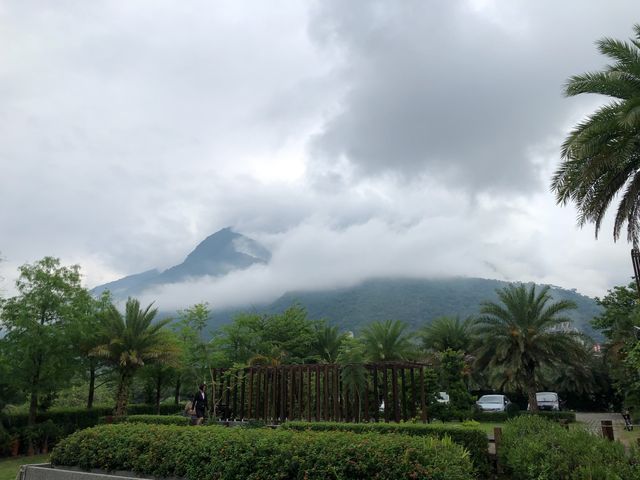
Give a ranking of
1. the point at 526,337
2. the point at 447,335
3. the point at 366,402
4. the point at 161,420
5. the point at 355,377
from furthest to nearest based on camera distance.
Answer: the point at 447,335
the point at 526,337
the point at 161,420
the point at 355,377
the point at 366,402

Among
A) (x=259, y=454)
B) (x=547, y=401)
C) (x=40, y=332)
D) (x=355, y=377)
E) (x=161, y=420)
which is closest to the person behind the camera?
(x=259, y=454)

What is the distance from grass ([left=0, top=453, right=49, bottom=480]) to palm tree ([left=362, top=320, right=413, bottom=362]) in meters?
21.3

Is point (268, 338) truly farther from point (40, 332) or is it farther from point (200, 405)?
point (200, 405)

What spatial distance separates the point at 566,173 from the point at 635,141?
6.36 ft

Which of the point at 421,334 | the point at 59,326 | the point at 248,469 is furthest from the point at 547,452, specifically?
the point at 421,334

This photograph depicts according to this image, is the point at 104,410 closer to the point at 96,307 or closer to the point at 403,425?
the point at 96,307

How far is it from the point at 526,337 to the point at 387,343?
9805mm

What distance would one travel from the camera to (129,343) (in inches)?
1010

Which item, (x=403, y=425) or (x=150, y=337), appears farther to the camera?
(x=150, y=337)

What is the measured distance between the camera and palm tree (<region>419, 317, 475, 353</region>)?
38406mm

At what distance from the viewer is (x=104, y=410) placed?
90.7ft

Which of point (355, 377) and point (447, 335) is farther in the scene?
point (447, 335)

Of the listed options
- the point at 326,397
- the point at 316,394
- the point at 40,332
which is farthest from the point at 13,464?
the point at 326,397

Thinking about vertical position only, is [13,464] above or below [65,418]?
below
